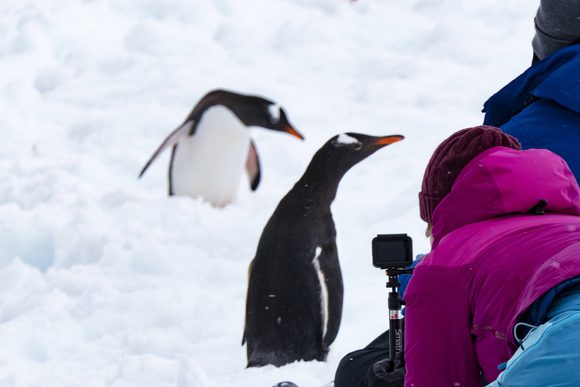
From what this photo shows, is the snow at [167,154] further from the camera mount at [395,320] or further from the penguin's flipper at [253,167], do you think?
the camera mount at [395,320]

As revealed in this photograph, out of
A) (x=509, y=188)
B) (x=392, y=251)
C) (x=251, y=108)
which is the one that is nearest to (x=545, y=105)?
(x=392, y=251)

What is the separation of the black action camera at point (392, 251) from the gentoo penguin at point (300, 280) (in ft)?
4.82

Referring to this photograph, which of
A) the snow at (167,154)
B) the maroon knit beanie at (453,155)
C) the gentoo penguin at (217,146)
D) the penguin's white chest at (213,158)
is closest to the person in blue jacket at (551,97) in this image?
the maroon knit beanie at (453,155)

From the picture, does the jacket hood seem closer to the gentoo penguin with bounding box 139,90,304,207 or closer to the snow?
the snow

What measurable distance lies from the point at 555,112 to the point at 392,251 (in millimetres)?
418

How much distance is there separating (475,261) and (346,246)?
302cm

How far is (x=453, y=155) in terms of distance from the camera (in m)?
1.44

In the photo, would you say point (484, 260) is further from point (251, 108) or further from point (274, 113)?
point (251, 108)

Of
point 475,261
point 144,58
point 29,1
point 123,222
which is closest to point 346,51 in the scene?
point 144,58

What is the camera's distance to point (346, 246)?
4297 millimetres

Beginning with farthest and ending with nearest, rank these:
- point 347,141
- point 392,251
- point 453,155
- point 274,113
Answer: point 274,113 → point 347,141 → point 392,251 → point 453,155

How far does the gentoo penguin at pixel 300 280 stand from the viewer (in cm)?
309

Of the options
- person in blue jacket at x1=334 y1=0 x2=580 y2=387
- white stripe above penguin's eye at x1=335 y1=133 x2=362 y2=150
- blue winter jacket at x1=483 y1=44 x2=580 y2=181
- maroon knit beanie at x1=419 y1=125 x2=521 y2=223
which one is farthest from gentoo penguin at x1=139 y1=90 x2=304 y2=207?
maroon knit beanie at x1=419 y1=125 x2=521 y2=223

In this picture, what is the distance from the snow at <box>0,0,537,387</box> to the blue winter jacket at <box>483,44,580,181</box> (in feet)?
3.42
